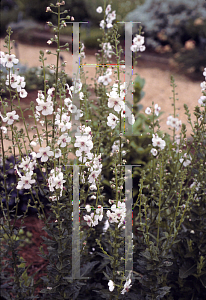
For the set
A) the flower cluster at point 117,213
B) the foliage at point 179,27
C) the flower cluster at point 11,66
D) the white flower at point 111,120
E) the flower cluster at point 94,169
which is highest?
the foliage at point 179,27

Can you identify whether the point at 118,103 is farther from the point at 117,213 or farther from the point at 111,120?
the point at 117,213

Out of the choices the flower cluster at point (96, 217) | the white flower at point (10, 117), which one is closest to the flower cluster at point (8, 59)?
the white flower at point (10, 117)

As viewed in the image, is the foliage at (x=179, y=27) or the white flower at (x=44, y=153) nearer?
the white flower at (x=44, y=153)

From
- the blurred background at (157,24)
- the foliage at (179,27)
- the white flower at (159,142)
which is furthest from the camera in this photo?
the blurred background at (157,24)

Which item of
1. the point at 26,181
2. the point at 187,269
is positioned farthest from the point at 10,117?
the point at 187,269

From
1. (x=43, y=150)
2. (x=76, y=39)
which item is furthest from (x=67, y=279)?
(x=76, y=39)

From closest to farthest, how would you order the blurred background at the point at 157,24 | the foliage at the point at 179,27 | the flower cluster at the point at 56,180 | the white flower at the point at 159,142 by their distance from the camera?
1. the flower cluster at the point at 56,180
2. the white flower at the point at 159,142
3. the foliage at the point at 179,27
4. the blurred background at the point at 157,24

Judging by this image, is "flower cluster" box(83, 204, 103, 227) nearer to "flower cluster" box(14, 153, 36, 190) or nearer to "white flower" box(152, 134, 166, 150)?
"flower cluster" box(14, 153, 36, 190)

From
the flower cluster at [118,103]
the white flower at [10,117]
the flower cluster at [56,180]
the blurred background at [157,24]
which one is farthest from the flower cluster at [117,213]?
the blurred background at [157,24]

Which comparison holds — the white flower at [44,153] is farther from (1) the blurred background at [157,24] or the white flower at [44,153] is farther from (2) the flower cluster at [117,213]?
(1) the blurred background at [157,24]

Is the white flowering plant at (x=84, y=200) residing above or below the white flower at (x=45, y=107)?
below

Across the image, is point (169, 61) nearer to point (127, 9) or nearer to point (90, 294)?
point (127, 9)

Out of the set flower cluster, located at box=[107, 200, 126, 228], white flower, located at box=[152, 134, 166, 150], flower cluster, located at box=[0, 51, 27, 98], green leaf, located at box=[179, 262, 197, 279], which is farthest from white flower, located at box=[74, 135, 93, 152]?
green leaf, located at box=[179, 262, 197, 279]

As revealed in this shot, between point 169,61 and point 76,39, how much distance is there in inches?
378
